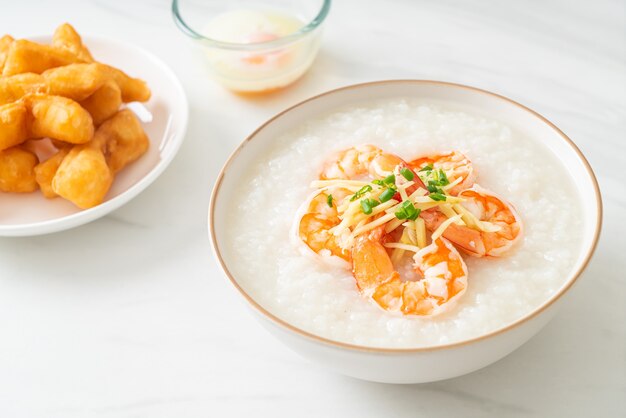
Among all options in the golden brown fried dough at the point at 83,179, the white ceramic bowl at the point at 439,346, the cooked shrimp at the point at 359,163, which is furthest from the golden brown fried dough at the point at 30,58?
the cooked shrimp at the point at 359,163

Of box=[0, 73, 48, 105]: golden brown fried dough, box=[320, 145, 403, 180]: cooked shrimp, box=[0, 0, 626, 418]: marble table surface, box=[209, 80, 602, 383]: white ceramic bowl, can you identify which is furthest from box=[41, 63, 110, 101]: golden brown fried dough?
box=[320, 145, 403, 180]: cooked shrimp

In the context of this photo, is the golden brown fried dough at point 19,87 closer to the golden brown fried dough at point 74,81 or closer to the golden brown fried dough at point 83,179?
the golden brown fried dough at point 74,81

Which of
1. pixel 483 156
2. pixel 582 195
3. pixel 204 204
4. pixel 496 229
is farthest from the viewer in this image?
pixel 204 204

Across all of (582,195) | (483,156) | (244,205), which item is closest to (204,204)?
(244,205)

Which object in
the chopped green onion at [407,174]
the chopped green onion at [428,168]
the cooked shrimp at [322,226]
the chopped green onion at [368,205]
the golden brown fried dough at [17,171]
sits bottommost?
the golden brown fried dough at [17,171]

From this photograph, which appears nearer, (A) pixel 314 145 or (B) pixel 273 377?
(B) pixel 273 377

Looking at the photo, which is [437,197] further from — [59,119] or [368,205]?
[59,119]

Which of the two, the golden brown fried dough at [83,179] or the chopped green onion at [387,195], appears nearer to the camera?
Result: the chopped green onion at [387,195]

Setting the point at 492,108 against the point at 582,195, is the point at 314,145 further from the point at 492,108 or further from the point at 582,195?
the point at 582,195
